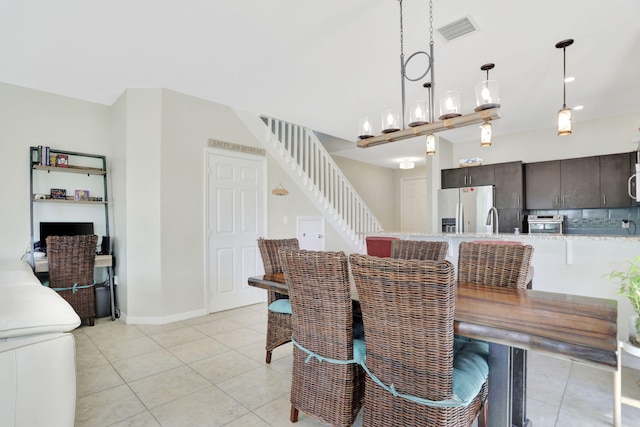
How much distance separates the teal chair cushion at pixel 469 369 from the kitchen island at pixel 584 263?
74.2 inches

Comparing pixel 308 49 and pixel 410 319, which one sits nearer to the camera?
pixel 410 319

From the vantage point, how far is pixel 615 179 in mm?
4754

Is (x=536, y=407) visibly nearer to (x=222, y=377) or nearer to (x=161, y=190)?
(x=222, y=377)

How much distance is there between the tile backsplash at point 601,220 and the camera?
4.78m

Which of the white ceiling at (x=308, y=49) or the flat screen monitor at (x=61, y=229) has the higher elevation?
the white ceiling at (x=308, y=49)

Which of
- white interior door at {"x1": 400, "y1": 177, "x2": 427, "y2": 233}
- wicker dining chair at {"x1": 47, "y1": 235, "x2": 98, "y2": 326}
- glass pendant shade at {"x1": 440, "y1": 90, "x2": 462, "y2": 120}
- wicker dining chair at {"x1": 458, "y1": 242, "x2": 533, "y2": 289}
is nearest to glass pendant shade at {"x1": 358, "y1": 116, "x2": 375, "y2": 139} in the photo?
glass pendant shade at {"x1": 440, "y1": 90, "x2": 462, "y2": 120}

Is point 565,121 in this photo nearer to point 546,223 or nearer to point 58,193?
point 546,223

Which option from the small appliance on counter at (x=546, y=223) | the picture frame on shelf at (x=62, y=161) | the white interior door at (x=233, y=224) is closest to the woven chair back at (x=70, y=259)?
the picture frame on shelf at (x=62, y=161)

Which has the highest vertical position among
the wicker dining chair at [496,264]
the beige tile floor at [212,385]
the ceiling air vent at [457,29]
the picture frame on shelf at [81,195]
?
the ceiling air vent at [457,29]

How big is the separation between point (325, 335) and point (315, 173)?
13.8ft

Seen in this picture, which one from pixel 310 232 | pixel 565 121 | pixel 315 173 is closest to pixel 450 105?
pixel 565 121

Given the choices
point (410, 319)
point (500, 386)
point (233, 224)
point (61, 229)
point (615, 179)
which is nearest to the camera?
point (410, 319)

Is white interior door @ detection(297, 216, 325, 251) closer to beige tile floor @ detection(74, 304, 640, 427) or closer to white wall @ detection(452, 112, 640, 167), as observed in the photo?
beige tile floor @ detection(74, 304, 640, 427)

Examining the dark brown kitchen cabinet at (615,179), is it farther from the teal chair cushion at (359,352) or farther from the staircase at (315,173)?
the teal chair cushion at (359,352)
